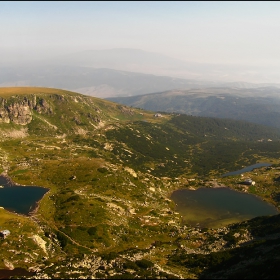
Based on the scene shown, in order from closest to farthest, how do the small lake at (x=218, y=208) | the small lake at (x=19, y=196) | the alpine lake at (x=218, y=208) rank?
the small lake at (x=19, y=196), the alpine lake at (x=218, y=208), the small lake at (x=218, y=208)

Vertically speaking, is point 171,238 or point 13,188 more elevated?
point 13,188

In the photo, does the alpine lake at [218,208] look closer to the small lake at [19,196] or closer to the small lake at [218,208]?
the small lake at [218,208]

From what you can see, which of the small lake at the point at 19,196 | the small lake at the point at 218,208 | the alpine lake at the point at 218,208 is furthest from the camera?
the small lake at the point at 218,208

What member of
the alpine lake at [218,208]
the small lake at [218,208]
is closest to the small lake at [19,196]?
the alpine lake at [218,208]

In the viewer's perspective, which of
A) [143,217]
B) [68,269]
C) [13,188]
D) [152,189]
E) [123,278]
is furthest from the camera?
[152,189]

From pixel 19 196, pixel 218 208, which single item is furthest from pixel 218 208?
pixel 19 196

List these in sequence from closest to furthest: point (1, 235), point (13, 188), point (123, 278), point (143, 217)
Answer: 1. point (123, 278)
2. point (1, 235)
3. point (143, 217)
4. point (13, 188)

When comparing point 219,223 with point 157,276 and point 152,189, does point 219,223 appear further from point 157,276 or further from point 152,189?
point 157,276

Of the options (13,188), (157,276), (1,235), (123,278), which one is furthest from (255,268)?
(13,188)

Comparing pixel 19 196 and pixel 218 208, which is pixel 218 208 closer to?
pixel 218 208
